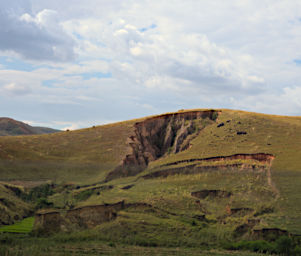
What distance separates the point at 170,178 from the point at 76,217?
19046 millimetres

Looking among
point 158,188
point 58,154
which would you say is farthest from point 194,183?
point 58,154

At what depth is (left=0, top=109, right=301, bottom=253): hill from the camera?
51.0m

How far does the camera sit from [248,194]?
57.2 metres

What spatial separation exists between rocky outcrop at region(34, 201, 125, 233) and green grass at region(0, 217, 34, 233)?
6.27 ft

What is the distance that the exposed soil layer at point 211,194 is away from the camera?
58.1 m

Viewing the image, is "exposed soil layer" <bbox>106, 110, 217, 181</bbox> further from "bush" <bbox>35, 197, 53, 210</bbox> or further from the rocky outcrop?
the rocky outcrop

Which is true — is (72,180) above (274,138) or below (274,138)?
below

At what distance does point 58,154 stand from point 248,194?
44117 mm

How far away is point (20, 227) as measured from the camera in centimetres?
5506

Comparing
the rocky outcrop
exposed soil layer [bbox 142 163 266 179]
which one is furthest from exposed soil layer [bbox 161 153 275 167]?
the rocky outcrop

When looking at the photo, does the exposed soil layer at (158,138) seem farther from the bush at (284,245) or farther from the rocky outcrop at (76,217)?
the bush at (284,245)

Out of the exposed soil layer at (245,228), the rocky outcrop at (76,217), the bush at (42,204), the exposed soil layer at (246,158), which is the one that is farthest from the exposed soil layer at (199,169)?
the bush at (42,204)

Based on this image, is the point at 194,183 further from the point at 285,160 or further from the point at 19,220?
the point at 19,220

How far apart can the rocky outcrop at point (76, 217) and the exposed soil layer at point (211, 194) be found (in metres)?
11.3
